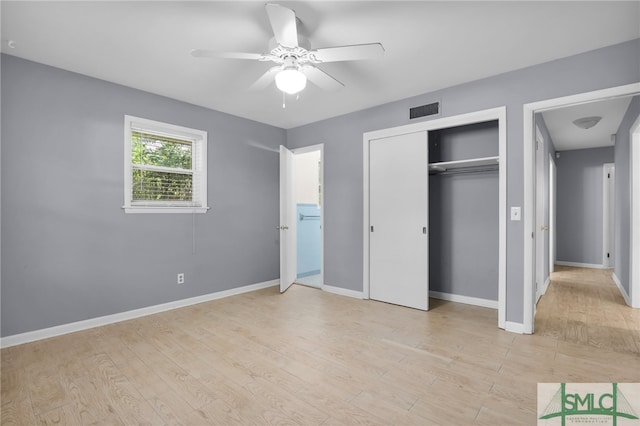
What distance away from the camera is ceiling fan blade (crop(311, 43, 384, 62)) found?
6.98 feet

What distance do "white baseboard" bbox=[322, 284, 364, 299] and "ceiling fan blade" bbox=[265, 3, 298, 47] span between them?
3174mm

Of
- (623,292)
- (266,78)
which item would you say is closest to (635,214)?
(623,292)

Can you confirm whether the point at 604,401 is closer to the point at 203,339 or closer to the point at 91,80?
the point at 203,339

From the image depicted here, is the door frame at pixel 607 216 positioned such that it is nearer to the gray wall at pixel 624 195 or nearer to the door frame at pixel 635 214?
the gray wall at pixel 624 195

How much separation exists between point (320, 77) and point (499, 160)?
199cm

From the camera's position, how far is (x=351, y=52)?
2.22m

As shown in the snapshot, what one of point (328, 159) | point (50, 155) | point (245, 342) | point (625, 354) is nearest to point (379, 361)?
point (245, 342)

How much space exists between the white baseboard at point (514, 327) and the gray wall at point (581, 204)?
17.3ft

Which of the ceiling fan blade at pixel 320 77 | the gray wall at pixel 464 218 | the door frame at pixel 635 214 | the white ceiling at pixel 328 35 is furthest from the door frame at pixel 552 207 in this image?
the ceiling fan blade at pixel 320 77

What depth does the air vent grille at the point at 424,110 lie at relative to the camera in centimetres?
359

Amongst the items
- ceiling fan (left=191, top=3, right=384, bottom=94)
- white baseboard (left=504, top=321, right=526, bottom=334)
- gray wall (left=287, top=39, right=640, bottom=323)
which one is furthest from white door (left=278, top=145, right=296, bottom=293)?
white baseboard (left=504, top=321, right=526, bottom=334)

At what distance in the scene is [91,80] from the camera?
321cm

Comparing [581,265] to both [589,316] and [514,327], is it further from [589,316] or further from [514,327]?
[514,327]

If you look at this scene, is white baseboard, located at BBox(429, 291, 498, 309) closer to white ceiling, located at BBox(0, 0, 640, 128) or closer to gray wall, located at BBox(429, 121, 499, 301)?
gray wall, located at BBox(429, 121, 499, 301)
